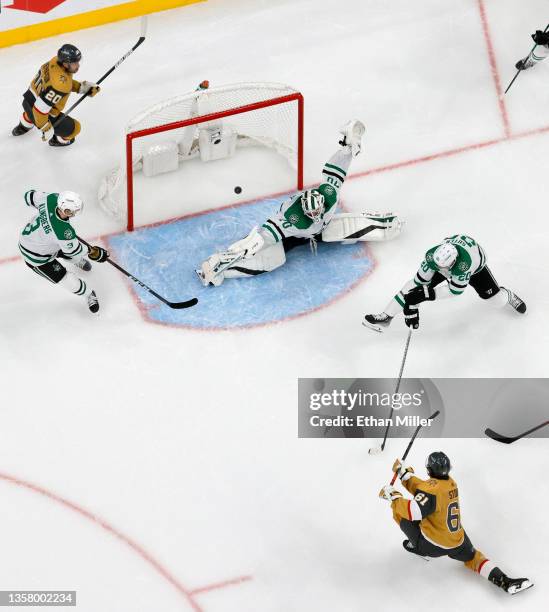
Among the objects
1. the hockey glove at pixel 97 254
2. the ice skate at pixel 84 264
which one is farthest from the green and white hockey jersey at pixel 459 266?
the ice skate at pixel 84 264

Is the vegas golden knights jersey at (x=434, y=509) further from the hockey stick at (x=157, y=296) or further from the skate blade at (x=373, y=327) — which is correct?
the hockey stick at (x=157, y=296)

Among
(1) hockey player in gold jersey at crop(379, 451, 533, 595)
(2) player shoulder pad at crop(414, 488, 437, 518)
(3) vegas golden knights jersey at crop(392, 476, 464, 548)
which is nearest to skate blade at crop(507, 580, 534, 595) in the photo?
(1) hockey player in gold jersey at crop(379, 451, 533, 595)

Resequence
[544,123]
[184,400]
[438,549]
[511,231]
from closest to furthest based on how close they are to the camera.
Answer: [438,549], [184,400], [511,231], [544,123]

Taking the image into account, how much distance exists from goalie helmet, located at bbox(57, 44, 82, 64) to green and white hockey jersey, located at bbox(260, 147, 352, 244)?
1.60 meters

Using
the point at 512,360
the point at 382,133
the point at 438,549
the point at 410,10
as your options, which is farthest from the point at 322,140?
the point at 438,549

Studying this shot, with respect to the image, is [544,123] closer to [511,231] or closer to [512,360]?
[511,231]

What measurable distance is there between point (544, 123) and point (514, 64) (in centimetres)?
57

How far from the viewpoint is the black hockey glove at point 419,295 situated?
8375 millimetres

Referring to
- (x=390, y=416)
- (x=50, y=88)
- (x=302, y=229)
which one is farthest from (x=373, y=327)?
(x=50, y=88)

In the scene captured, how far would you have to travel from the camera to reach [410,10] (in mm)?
10500

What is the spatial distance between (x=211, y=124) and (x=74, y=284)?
4.94ft

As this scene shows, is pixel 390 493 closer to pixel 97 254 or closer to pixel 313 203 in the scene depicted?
pixel 313 203

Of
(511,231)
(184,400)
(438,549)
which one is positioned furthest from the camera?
(511,231)

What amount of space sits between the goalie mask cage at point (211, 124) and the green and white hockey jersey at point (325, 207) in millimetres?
539
